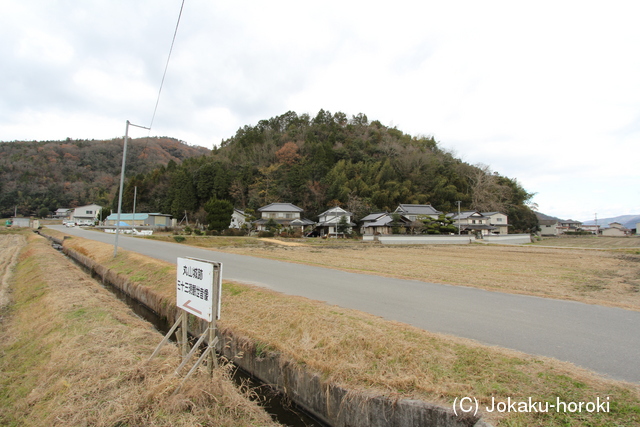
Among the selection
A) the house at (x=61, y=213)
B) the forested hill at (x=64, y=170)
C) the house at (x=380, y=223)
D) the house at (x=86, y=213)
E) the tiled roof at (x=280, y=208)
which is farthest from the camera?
the house at (x=61, y=213)

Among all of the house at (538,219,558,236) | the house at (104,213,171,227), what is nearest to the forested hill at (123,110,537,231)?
the house at (104,213,171,227)

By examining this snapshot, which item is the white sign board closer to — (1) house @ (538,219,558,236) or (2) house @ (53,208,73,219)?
(1) house @ (538,219,558,236)

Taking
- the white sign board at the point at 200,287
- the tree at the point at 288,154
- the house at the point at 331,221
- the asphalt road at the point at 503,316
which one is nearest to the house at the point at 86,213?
the tree at the point at 288,154

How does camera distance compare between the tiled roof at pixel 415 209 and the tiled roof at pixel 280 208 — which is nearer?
the tiled roof at pixel 280 208

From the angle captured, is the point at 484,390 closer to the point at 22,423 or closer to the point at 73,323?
the point at 22,423

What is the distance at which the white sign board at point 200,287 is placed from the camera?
3.21m

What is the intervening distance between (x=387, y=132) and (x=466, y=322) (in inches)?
2903

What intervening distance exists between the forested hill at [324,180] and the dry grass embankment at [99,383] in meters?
43.9

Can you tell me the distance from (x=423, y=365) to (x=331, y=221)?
135 ft

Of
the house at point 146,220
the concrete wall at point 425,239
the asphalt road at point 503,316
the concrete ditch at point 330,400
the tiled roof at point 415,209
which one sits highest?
the tiled roof at point 415,209

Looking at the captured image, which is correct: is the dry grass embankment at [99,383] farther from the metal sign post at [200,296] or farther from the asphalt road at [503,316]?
the asphalt road at [503,316]

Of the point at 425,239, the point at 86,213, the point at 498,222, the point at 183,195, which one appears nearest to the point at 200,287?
the point at 425,239

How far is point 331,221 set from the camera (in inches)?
1761

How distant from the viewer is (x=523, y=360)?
3.59 meters
